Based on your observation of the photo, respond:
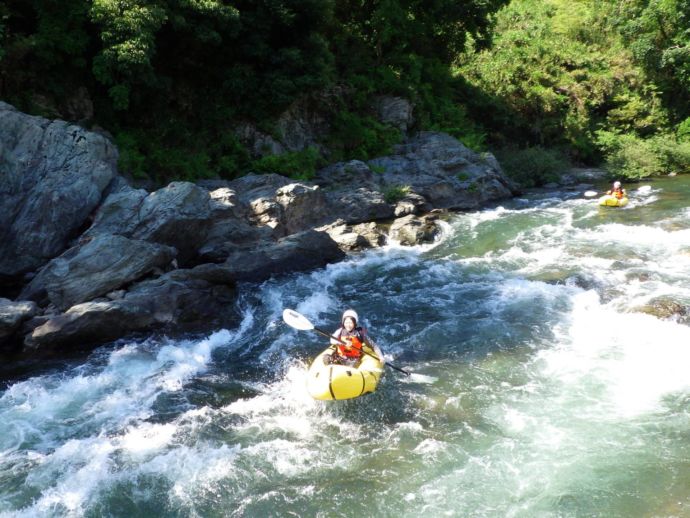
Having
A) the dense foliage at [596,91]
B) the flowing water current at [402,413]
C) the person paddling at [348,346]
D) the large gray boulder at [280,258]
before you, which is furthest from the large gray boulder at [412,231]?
the dense foliage at [596,91]

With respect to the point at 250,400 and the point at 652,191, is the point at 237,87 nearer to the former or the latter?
the point at 250,400

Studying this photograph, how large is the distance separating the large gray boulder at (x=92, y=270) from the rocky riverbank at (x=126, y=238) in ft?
0.06

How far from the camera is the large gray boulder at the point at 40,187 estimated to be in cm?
1116

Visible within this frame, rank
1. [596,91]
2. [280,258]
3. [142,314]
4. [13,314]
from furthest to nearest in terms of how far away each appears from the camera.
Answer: [596,91] < [280,258] < [142,314] < [13,314]

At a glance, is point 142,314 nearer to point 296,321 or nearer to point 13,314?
point 13,314

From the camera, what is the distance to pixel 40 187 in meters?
11.5

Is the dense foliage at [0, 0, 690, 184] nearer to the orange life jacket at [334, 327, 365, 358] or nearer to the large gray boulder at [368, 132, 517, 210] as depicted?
the large gray boulder at [368, 132, 517, 210]

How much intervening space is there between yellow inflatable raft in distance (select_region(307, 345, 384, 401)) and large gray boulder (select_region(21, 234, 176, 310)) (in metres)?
A: 4.81

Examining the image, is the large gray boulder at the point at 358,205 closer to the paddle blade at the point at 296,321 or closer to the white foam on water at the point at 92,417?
the white foam on water at the point at 92,417

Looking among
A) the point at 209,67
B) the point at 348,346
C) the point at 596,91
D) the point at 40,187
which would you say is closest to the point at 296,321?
the point at 348,346

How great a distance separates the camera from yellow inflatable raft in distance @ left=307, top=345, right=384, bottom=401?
7270 millimetres

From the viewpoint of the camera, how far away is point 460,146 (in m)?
20.7

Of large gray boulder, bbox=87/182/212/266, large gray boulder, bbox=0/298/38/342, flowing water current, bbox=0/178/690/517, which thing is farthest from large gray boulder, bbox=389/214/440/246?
large gray boulder, bbox=0/298/38/342

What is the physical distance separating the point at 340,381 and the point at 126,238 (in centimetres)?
601
